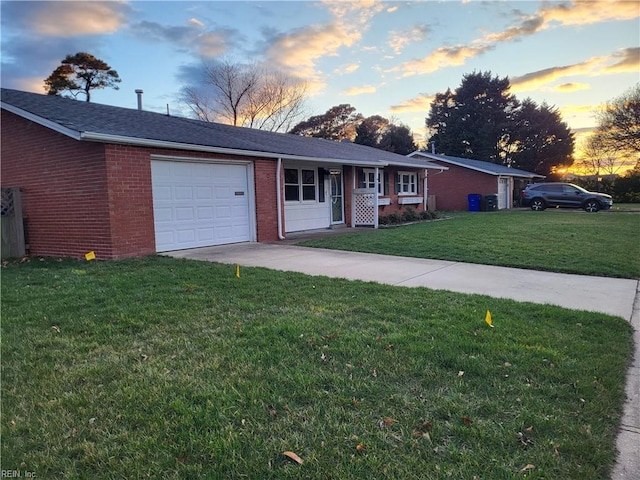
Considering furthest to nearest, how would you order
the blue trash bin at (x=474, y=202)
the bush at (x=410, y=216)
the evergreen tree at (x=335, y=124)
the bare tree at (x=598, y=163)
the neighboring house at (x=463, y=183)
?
the evergreen tree at (x=335, y=124), the bare tree at (x=598, y=163), the neighboring house at (x=463, y=183), the blue trash bin at (x=474, y=202), the bush at (x=410, y=216)

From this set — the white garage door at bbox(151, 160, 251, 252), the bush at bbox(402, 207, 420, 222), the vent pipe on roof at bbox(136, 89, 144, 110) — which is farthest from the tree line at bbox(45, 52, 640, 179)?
the white garage door at bbox(151, 160, 251, 252)

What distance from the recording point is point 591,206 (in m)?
24.6

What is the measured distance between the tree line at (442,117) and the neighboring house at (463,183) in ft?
38.2

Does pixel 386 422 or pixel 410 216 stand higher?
pixel 410 216

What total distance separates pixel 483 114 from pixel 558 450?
51.0 meters

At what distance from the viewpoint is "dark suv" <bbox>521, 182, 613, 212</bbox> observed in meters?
24.5

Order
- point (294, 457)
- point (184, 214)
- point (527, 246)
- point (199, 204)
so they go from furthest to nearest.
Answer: point (199, 204), point (184, 214), point (527, 246), point (294, 457)

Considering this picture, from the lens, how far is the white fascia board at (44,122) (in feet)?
26.8

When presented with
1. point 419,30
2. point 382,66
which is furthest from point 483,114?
point 419,30

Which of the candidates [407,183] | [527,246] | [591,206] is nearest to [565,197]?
[591,206]

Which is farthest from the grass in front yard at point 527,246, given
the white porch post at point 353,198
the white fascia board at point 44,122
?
the white fascia board at point 44,122

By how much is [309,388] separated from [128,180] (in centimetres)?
757

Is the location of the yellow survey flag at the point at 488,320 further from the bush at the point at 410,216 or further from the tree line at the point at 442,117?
the tree line at the point at 442,117

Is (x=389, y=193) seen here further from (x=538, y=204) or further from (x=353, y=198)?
(x=538, y=204)
